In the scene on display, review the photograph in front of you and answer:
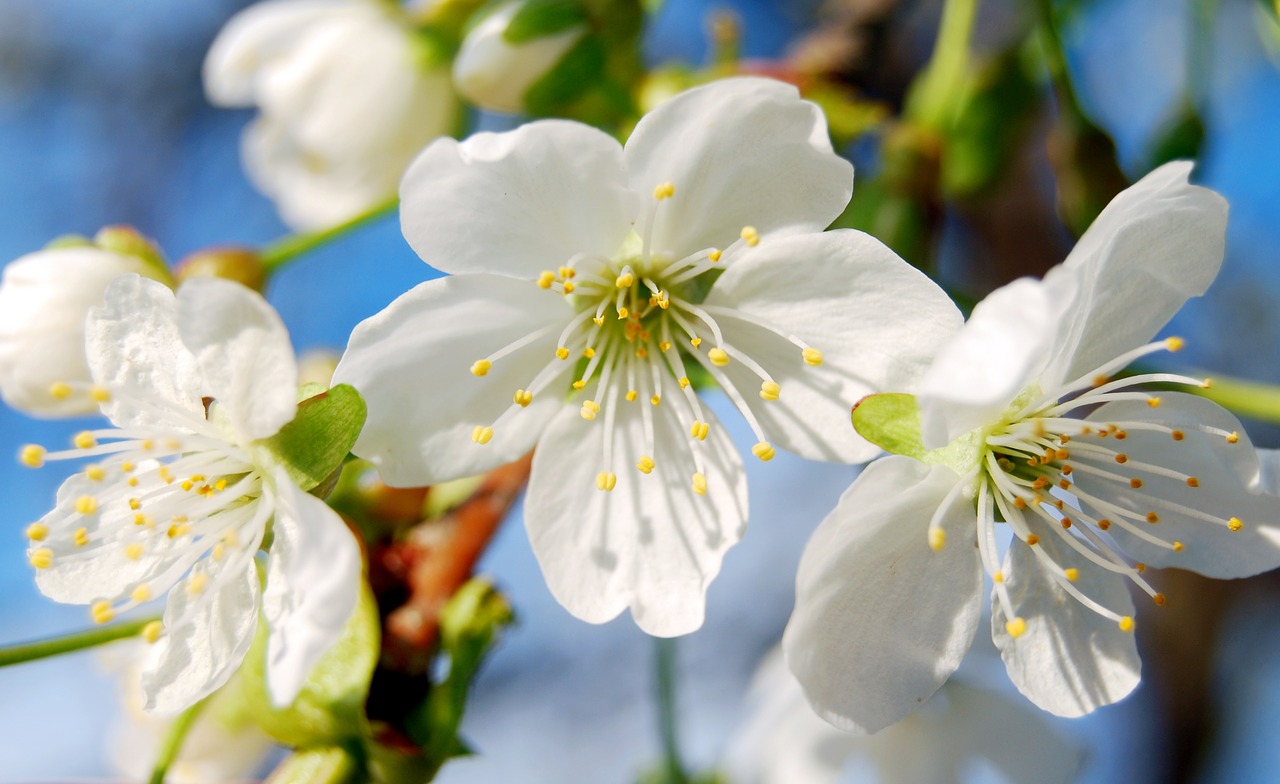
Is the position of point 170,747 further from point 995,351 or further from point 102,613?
point 995,351

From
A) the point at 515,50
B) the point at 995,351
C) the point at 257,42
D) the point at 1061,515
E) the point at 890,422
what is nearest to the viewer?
the point at 995,351

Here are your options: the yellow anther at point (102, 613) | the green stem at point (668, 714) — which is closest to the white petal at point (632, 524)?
the yellow anther at point (102, 613)

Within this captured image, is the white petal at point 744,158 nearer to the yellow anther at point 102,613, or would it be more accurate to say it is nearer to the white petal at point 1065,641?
the white petal at point 1065,641

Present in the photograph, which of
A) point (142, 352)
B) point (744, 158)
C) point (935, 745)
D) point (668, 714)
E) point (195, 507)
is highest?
point (744, 158)

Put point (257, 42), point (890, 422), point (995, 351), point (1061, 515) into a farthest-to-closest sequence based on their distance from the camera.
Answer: point (257, 42) < point (1061, 515) < point (890, 422) < point (995, 351)

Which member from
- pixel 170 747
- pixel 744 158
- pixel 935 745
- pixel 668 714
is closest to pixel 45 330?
pixel 170 747

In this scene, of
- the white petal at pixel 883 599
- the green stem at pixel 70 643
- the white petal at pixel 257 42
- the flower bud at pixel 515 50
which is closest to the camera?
the white petal at pixel 883 599
